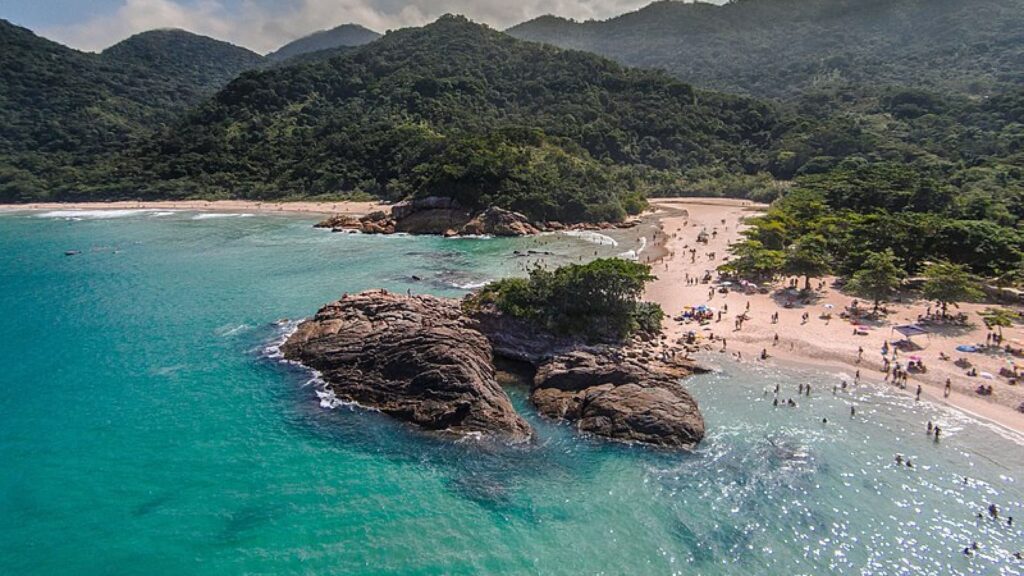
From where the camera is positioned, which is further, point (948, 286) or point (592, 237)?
point (592, 237)

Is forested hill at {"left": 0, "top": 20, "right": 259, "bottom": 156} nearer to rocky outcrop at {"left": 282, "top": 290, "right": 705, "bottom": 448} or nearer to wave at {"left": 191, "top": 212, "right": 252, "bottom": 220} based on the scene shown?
wave at {"left": 191, "top": 212, "right": 252, "bottom": 220}

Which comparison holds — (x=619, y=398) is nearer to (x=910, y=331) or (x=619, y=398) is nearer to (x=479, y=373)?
(x=479, y=373)

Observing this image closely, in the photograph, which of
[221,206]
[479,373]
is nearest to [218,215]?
[221,206]

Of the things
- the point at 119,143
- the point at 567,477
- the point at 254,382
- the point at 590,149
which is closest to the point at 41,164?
the point at 119,143

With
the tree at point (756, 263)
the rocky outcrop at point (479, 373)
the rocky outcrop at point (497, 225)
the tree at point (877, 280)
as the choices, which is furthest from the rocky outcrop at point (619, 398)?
the rocky outcrop at point (497, 225)

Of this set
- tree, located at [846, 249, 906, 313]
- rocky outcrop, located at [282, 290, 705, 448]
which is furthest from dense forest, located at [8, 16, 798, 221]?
rocky outcrop, located at [282, 290, 705, 448]

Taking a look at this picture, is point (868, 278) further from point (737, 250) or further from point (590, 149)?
point (590, 149)
